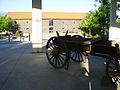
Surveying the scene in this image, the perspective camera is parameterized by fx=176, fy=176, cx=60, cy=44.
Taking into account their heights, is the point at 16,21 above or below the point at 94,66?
above

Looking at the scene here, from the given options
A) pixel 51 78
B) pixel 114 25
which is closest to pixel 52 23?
pixel 114 25

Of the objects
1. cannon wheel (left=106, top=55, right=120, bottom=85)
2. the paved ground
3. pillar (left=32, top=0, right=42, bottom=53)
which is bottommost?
the paved ground

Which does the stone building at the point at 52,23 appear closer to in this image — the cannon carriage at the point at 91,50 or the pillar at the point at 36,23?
the pillar at the point at 36,23

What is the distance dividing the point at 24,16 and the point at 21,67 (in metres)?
45.1

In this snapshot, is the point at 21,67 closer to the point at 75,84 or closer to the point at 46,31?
the point at 75,84

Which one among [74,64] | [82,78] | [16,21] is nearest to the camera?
[82,78]

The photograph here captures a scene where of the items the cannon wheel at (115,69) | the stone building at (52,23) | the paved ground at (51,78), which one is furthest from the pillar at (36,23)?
the stone building at (52,23)

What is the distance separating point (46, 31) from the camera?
4816 centimetres

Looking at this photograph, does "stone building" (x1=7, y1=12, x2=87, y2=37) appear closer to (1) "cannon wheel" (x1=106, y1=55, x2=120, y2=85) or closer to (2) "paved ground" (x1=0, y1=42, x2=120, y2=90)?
(2) "paved ground" (x1=0, y1=42, x2=120, y2=90)

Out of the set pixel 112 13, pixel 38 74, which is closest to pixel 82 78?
pixel 38 74

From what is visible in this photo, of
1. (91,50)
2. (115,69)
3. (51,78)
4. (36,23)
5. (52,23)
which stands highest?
(52,23)

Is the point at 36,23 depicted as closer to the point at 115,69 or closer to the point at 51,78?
the point at 51,78

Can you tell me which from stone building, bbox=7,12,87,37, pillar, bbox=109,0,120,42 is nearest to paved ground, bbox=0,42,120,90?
pillar, bbox=109,0,120,42

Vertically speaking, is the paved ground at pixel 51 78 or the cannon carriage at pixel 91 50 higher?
the cannon carriage at pixel 91 50
